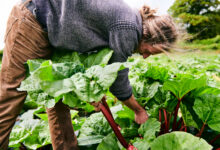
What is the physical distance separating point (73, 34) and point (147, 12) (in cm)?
69

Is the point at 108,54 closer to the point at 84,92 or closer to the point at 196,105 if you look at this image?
the point at 84,92

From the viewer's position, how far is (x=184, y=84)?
4.42ft

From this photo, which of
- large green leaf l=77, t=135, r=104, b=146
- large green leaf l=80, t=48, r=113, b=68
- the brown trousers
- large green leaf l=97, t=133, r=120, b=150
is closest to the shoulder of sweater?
large green leaf l=80, t=48, r=113, b=68

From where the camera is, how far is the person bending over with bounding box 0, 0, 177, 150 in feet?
4.36

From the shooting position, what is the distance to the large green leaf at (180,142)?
1.16 meters

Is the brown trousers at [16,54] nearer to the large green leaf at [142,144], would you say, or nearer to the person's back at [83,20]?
the person's back at [83,20]

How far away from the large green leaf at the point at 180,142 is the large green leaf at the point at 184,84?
34 cm

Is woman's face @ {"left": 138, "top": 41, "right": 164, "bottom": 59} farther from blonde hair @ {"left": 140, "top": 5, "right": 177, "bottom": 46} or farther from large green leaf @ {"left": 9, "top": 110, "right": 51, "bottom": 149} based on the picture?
large green leaf @ {"left": 9, "top": 110, "right": 51, "bottom": 149}

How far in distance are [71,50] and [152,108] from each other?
887 millimetres

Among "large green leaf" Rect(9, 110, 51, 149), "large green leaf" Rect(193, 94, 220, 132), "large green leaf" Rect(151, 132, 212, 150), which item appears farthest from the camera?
"large green leaf" Rect(9, 110, 51, 149)

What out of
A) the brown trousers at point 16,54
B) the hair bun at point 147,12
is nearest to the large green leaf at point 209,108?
the hair bun at point 147,12

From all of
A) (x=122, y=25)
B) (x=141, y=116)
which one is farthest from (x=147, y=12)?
(x=141, y=116)

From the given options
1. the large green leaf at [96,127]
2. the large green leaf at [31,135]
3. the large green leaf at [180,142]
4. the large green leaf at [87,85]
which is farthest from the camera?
the large green leaf at [31,135]

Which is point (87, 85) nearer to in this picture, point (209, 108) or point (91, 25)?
point (91, 25)
